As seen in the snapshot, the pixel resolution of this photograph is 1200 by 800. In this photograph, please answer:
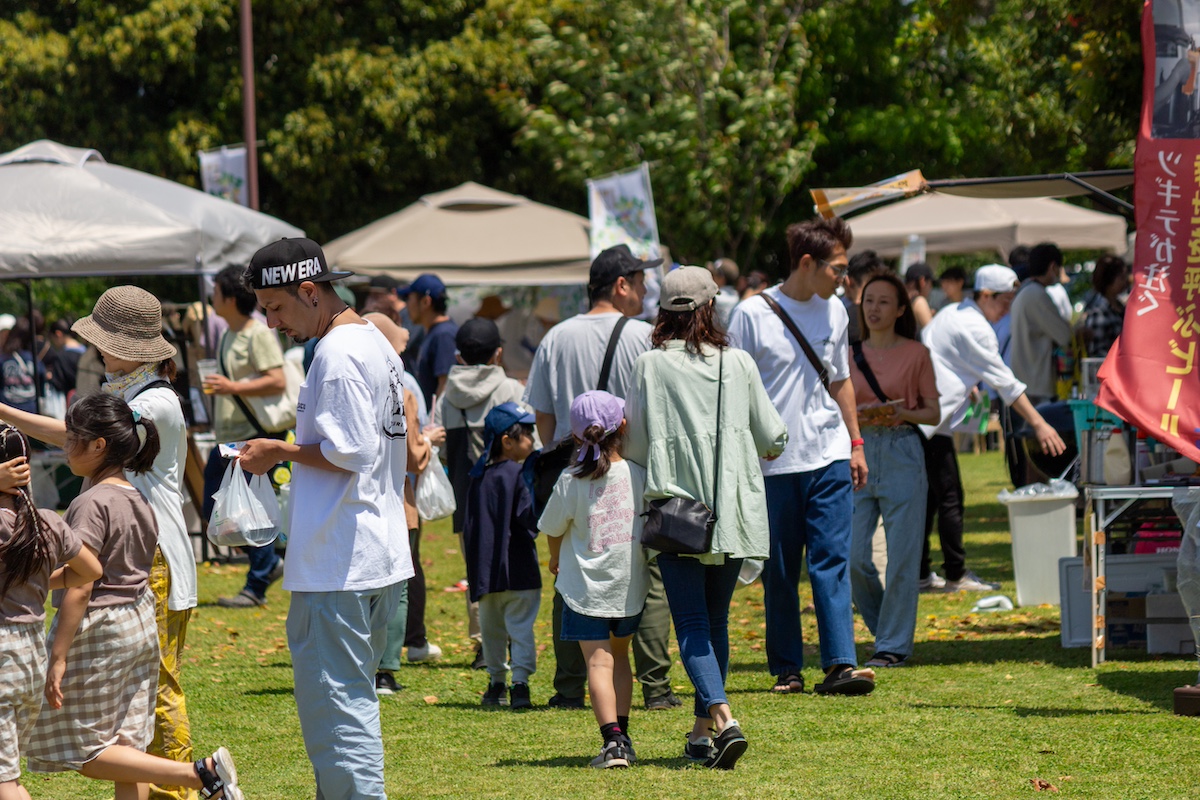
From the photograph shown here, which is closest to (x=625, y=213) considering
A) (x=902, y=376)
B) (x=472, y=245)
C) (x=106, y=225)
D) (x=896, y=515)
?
(x=472, y=245)

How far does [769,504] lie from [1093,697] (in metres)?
1.63

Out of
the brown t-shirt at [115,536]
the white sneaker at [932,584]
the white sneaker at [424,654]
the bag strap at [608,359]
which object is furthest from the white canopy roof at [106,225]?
the brown t-shirt at [115,536]

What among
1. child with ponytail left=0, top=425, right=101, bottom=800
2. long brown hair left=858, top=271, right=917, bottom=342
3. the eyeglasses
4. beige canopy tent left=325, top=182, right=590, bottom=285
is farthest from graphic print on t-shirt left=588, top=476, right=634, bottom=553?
beige canopy tent left=325, top=182, right=590, bottom=285

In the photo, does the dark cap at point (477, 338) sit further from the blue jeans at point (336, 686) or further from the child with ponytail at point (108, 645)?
the blue jeans at point (336, 686)

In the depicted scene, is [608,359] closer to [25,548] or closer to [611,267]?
[611,267]

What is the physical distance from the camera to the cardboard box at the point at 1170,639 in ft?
25.1

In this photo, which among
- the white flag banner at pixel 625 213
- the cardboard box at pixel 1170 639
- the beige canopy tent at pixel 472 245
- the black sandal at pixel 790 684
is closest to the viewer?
the black sandal at pixel 790 684

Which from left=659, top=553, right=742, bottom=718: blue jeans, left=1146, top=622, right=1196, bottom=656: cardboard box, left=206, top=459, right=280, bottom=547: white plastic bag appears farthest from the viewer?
left=1146, top=622, right=1196, bottom=656: cardboard box

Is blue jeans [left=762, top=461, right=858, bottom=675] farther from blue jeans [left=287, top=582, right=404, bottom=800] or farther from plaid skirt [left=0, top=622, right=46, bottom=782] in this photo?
plaid skirt [left=0, top=622, right=46, bottom=782]

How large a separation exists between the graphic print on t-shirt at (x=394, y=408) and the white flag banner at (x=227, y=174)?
13934 mm

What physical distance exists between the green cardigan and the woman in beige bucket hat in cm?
167

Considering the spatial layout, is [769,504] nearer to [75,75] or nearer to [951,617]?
[951,617]

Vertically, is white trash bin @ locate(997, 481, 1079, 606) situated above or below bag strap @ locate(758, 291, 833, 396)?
below

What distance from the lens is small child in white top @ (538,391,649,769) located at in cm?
578
